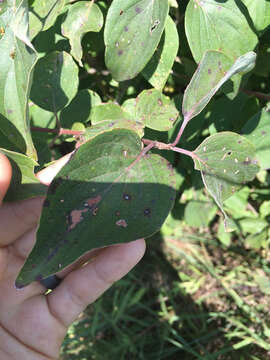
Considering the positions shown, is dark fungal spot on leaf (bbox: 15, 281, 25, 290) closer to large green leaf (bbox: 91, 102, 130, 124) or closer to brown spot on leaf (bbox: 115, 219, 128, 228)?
brown spot on leaf (bbox: 115, 219, 128, 228)

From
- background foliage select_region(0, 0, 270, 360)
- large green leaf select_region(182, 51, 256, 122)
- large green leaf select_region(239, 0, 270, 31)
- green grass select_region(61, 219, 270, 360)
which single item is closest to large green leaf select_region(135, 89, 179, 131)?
background foliage select_region(0, 0, 270, 360)

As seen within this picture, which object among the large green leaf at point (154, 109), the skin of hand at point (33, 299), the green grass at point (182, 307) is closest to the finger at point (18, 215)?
the skin of hand at point (33, 299)

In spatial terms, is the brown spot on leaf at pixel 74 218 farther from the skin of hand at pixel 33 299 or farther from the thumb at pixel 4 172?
the skin of hand at pixel 33 299

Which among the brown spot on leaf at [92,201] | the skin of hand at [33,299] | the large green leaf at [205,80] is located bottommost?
the skin of hand at [33,299]

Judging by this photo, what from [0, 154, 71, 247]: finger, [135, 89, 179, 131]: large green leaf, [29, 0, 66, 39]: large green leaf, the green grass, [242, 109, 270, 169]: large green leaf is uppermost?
[29, 0, 66, 39]: large green leaf

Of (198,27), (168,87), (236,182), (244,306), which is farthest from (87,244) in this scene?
(244,306)
